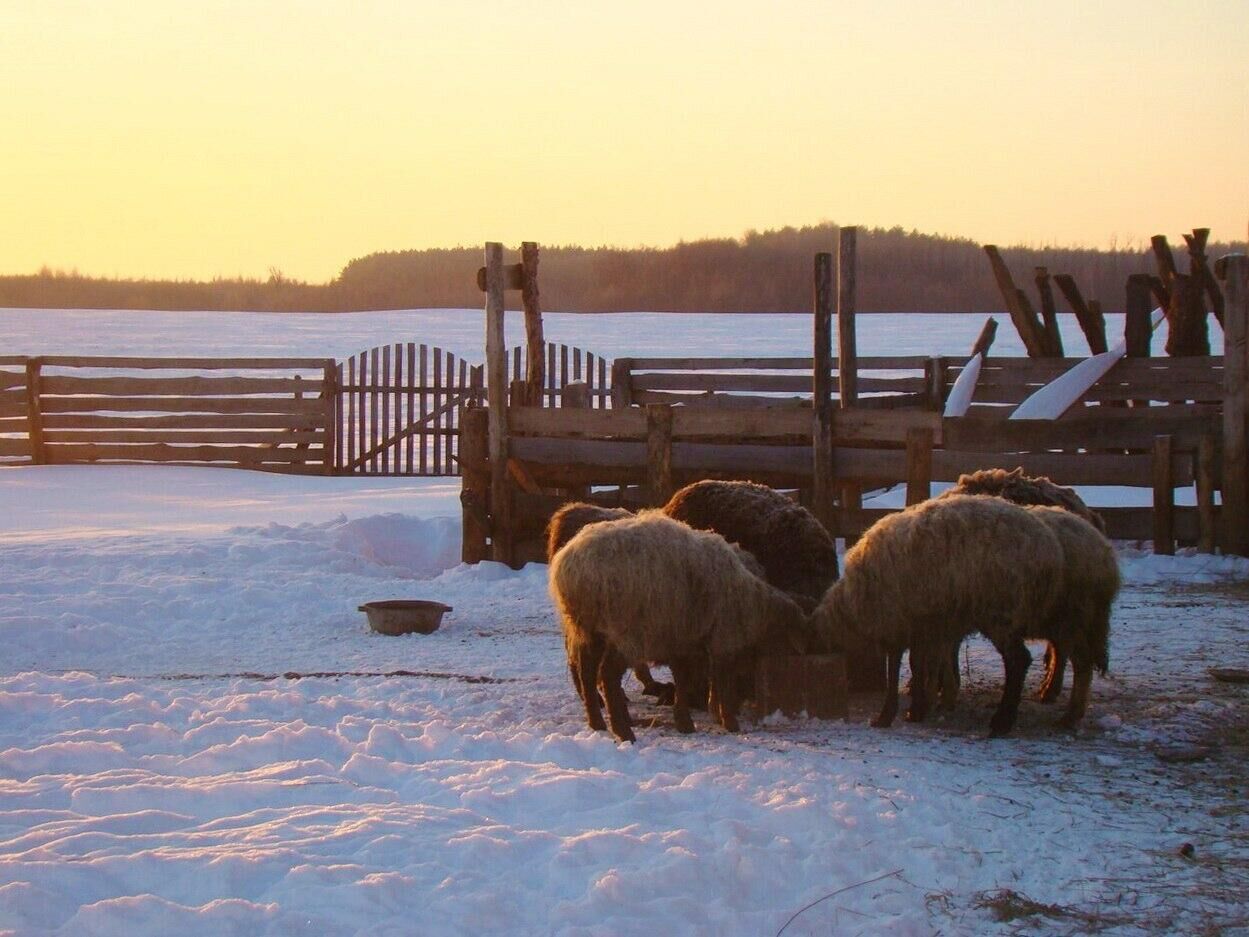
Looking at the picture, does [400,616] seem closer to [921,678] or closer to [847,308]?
[921,678]

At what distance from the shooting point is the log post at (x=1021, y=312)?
16688 millimetres

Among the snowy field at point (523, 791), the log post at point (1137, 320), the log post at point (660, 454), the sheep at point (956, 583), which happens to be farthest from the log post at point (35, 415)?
the sheep at point (956, 583)

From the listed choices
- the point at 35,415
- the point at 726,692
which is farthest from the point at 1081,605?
the point at 35,415

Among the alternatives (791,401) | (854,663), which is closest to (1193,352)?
(791,401)

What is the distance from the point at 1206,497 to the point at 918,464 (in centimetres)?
274

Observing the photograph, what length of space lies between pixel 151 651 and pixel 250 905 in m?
5.44

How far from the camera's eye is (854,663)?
823cm

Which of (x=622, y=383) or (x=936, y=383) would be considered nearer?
(x=936, y=383)

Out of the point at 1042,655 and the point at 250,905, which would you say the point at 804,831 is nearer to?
the point at 250,905

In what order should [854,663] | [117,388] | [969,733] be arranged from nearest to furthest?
[969,733]
[854,663]
[117,388]

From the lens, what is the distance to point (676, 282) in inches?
2083

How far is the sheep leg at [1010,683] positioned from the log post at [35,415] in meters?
16.7

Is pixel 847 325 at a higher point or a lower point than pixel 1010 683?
higher

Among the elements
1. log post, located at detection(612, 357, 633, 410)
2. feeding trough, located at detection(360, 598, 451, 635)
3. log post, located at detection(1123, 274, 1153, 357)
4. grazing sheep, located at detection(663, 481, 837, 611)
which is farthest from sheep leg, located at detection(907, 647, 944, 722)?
log post, located at detection(612, 357, 633, 410)
